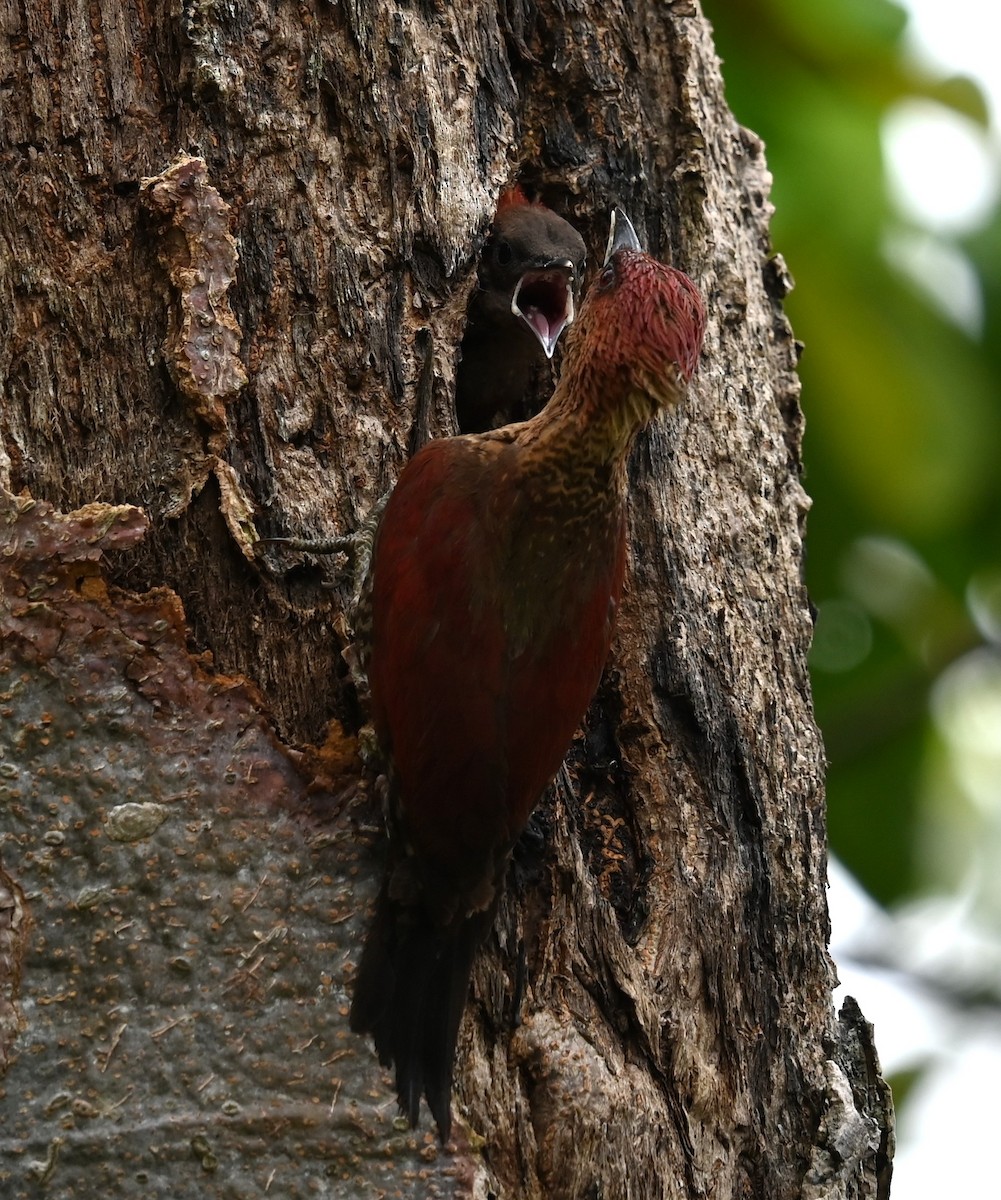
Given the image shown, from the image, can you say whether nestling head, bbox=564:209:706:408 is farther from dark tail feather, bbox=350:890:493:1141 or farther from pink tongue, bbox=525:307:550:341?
dark tail feather, bbox=350:890:493:1141

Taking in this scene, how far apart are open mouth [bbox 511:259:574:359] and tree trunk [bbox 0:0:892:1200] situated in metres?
0.14

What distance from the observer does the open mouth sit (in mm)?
3670

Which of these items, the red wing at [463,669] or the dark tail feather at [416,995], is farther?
the red wing at [463,669]

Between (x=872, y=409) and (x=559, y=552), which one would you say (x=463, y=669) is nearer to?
(x=559, y=552)

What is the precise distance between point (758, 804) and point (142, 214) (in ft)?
5.43

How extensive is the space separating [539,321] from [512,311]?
2.8 inches

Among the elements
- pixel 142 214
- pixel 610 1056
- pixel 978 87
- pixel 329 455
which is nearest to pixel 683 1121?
pixel 610 1056

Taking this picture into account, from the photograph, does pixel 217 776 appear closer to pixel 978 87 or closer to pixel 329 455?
pixel 329 455

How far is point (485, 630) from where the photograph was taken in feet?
9.37

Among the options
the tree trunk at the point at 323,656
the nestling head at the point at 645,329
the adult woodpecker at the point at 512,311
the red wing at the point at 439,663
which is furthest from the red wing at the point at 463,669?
the adult woodpecker at the point at 512,311

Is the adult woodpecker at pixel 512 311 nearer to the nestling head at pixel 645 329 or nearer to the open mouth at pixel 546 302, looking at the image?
the open mouth at pixel 546 302

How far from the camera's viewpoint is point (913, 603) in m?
4.62

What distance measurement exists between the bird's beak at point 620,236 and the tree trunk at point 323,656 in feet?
0.70

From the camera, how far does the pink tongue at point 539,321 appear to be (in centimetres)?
377
